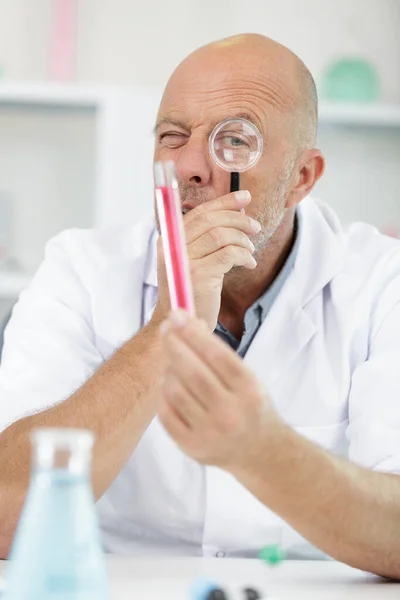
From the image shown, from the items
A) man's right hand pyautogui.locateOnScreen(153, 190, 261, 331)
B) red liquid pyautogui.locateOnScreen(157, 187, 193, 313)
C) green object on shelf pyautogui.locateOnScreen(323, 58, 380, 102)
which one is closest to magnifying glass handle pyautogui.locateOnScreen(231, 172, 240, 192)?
man's right hand pyautogui.locateOnScreen(153, 190, 261, 331)

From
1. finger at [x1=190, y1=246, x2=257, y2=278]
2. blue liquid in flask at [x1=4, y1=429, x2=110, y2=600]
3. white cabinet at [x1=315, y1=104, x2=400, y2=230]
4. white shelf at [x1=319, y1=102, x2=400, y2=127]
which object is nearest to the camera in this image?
blue liquid in flask at [x1=4, y1=429, x2=110, y2=600]

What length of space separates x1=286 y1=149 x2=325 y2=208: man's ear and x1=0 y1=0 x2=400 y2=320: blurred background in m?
1.39

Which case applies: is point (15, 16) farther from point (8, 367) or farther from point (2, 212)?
point (8, 367)

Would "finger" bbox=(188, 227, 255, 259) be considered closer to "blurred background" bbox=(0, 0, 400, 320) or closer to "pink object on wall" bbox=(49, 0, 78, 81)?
"blurred background" bbox=(0, 0, 400, 320)

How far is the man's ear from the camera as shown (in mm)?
2074

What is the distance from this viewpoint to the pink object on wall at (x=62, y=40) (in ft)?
11.7

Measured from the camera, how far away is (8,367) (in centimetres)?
182

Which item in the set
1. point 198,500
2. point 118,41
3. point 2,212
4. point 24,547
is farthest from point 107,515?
point 118,41

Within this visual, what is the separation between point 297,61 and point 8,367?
2.80 feet

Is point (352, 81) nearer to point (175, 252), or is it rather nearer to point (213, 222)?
point (213, 222)

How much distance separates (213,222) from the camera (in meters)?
1.64

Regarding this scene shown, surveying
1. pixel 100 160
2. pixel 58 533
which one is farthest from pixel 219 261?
pixel 100 160

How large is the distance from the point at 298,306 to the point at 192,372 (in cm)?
105

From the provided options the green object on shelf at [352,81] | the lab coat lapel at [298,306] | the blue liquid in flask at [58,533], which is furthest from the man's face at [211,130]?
the green object on shelf at [352,81]
